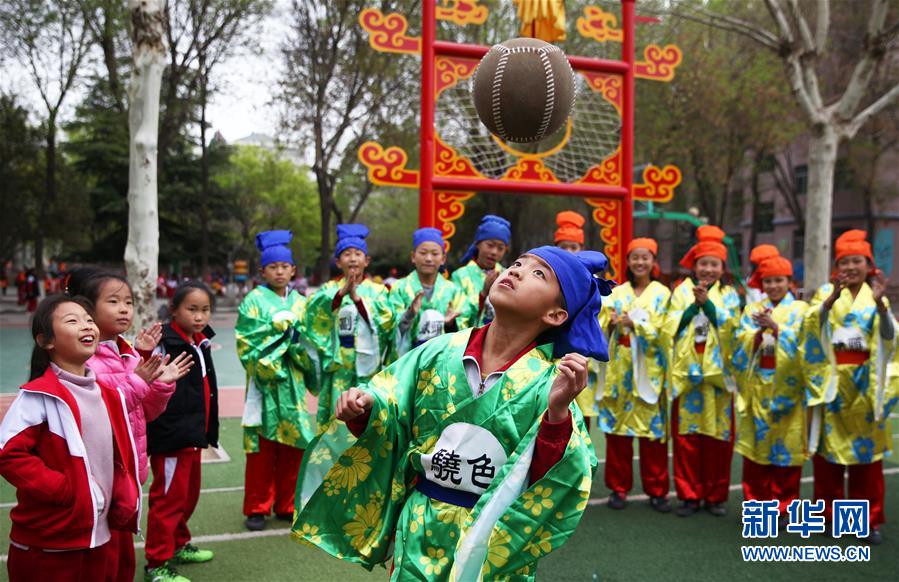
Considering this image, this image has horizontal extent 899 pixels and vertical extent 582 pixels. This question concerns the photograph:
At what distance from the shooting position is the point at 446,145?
7062mm

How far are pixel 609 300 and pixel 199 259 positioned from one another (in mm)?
28544

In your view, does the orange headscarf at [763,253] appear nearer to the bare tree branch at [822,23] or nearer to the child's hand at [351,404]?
the child's hand at [351,404]

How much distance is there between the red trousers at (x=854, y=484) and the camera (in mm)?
5008

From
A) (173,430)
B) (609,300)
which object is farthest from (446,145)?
(173,430)

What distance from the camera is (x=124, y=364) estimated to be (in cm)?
337

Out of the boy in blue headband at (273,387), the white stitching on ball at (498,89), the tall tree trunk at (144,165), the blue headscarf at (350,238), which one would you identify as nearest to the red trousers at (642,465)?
the boy in blue headband at (273,387)

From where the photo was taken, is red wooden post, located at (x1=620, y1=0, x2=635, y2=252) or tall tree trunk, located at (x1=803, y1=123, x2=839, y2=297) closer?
red wooden post, located at (x1=620, y1=0, x2=635, y2=252)

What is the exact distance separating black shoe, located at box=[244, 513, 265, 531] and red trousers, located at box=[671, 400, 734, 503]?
301 cm

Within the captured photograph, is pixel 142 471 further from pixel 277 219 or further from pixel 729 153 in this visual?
pixel 277 219

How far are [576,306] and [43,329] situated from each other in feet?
6.53

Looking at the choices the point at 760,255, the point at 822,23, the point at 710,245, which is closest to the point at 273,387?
the point at 710,245

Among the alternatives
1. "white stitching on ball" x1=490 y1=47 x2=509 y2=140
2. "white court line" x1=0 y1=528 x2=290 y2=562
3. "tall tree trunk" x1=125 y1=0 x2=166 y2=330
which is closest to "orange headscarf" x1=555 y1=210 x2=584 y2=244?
"white stitching on ball" x1=490 y1=47 x2=509 y2=140

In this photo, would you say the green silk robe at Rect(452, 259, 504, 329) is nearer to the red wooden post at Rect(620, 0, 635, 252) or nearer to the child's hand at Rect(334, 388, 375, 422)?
the red wooden post at Rect(620, 0, 635, 252)

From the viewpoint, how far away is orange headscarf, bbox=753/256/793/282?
545 cm
